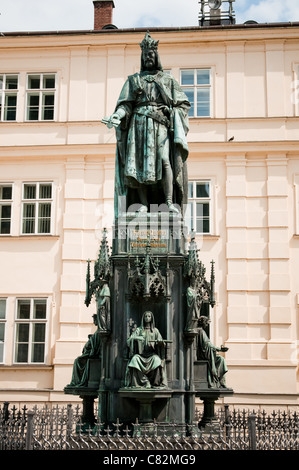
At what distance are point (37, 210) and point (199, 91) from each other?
255 inches

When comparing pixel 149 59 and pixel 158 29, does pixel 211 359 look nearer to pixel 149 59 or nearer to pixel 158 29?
pixel 149 59

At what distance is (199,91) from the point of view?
22.3m

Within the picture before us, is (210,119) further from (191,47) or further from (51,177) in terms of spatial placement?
(51,177)

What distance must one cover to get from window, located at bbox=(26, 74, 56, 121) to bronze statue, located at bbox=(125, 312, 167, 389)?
14.5 metres

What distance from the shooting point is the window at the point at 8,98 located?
22.7 metres

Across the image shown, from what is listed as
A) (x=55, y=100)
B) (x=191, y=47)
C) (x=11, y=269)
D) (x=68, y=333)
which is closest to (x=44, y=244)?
(x=11, y=269)

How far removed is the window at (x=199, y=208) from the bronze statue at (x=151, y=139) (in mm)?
10625

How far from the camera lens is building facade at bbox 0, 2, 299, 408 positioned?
2048 centimetres

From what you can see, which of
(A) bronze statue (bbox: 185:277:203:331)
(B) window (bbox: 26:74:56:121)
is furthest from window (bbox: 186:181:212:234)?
(A) bronze statue (bbox: 185:277:203:331)

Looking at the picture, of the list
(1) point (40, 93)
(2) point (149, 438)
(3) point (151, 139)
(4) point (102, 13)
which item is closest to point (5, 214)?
(1) point (40, 93)

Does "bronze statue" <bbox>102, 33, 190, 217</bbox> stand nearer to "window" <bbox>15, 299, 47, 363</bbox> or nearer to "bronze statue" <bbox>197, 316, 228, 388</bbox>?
"bronze statue" <bbox>197, 316, 228, 388</bbox>

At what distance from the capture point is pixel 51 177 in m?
22.0

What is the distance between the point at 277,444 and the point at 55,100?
1611cm
